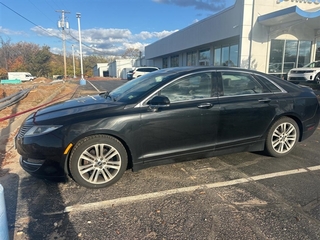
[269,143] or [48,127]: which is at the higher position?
[48,127]

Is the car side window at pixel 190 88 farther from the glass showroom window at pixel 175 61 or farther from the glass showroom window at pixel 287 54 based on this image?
the glass showroom window at pixel 175 61

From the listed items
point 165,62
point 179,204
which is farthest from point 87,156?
point 165,62

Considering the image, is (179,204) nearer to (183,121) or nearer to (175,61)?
(183,121)

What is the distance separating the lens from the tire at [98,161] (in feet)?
10.7

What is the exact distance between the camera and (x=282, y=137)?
443 centimetres

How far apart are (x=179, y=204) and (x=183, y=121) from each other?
3.98ft

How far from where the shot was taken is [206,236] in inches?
96.2

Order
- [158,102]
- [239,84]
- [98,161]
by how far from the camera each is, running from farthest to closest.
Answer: [239,84], [158,102], [98,161]

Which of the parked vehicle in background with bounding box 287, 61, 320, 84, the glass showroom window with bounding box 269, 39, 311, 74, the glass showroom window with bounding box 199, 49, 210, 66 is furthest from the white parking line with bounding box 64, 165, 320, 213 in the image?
the glass showroom window with bounding box 199, 49, 210, 66

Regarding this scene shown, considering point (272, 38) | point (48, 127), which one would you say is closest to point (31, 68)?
point (272, 38)

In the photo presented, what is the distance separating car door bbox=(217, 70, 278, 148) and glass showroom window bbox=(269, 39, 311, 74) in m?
15.5

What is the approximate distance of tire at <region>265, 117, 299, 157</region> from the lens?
4344 mm

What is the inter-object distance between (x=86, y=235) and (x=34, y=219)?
0.71 meters

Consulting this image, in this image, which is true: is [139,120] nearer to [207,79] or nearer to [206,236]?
[207,79]
